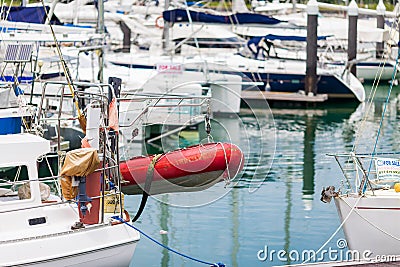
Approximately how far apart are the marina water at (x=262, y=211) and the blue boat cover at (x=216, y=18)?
26.7ft

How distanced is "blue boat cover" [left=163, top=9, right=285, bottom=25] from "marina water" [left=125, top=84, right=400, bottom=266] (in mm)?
8142

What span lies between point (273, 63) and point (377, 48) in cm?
923

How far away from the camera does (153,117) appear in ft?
75.3

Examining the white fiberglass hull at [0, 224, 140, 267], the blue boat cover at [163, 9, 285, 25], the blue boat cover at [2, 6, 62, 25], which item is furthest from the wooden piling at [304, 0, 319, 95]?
the white fiberglass hull at [0, 224, 140, 267]

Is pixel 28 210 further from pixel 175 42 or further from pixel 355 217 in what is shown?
pixel 175 42

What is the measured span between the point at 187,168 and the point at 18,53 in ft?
14.6

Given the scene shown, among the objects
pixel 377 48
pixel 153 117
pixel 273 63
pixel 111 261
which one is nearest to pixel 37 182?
pixel 111 261

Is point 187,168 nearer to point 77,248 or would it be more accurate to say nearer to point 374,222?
point 77,248

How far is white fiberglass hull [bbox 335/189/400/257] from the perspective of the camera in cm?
1302

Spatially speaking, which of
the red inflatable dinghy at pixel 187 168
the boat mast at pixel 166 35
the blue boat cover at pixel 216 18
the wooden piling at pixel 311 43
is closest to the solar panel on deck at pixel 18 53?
the red inflatable dinghy at pixel 187 168

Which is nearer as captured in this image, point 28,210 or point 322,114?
point 28,210

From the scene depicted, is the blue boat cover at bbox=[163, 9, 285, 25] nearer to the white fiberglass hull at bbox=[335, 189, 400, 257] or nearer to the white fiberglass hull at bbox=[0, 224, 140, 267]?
the white fiberglass hull at bbox=[335, 189, 400, 257]

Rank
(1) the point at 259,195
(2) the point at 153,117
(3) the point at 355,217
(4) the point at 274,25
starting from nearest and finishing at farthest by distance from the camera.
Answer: (3) the point at 355,217
(1) the point at 259,195
(2) the point at 153,117
(4) the point at 274,25

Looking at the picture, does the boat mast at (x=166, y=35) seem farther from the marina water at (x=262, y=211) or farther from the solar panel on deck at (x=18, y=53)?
the solar panel on deck at (x=18, y=53)
